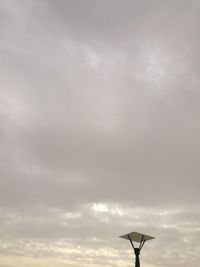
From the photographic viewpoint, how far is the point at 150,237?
77.6 feet

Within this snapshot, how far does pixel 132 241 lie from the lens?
23.8m

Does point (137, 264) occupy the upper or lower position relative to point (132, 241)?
lower

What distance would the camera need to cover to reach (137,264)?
73.5 feet

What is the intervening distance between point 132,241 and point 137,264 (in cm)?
163

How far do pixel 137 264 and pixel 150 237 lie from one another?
189 cm

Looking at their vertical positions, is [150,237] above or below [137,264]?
above

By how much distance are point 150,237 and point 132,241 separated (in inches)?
41.8
